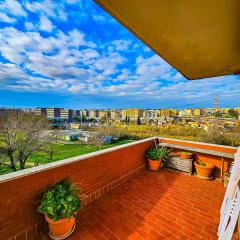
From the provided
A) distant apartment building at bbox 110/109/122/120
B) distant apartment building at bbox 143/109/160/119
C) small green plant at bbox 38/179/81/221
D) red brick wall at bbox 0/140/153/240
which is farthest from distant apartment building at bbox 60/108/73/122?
small green plant at bbox 38/179/81/221

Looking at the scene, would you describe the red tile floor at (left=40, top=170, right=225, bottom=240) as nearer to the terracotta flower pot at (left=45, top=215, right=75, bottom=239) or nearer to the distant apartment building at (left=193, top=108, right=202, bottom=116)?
the terracotta flower pot at (left=45, top=215, right=75, bottom=239)

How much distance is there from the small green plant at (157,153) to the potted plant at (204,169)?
33.7 inches

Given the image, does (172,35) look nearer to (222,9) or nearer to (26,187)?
(222,9)

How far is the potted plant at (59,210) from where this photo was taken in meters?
1.87

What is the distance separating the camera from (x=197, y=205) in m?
2.74

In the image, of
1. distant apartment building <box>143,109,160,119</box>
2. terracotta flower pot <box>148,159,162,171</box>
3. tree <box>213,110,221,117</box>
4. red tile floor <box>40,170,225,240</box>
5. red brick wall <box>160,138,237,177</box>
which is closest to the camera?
red tile floor <box>40,170,225,240</box>

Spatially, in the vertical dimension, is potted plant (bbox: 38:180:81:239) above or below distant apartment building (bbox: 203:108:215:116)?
below

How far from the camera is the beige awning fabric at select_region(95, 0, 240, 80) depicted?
2.91 ft

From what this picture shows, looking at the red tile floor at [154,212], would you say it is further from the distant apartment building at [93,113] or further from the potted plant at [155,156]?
the distant apartment building at [93,113]

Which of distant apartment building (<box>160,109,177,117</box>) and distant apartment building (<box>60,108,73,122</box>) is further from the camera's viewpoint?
distant apartment building (<box>60,108,73,122</box>)

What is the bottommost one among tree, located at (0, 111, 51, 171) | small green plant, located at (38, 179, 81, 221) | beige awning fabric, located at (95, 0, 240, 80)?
tree, located at (0, 111, 51, 171)

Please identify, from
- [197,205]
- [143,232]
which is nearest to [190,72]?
[197,205]

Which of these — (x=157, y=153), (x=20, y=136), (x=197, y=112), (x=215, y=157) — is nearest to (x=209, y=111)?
(x=197, y=112)

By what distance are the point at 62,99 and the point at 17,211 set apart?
166ft
